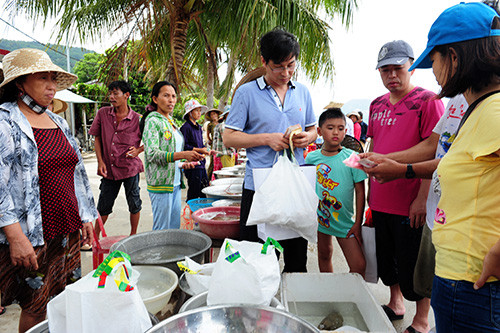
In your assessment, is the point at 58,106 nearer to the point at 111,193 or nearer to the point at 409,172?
the point at 111,193

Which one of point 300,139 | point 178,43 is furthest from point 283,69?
point 178,43

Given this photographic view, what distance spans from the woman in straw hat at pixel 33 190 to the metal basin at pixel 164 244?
37cm

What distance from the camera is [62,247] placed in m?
1.70

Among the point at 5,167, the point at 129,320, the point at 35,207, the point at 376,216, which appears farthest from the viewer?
the point at 376,216

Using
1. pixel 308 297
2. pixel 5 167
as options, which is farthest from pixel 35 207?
pixel 308 297

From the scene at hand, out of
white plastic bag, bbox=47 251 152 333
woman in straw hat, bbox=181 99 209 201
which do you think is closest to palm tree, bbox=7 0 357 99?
woman in straw hat, bbox=181 99 209 201

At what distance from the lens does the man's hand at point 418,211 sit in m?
1.83

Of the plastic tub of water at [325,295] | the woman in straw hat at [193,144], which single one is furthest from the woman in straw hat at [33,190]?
the woman in straw hat at [193,144]

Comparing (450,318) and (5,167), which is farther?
(5,167)

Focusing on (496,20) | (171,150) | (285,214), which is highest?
(496,20)

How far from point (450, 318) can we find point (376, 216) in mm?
1116

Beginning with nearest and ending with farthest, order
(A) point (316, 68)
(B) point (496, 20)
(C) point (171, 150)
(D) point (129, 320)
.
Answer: (D) point (129, 320)
(B) point (496, 20)
(C) point (171, 150)
(A) point (316, 68)

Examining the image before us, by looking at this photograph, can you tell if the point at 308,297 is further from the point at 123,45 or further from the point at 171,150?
the point at 123,45

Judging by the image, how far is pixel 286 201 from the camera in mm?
1548
